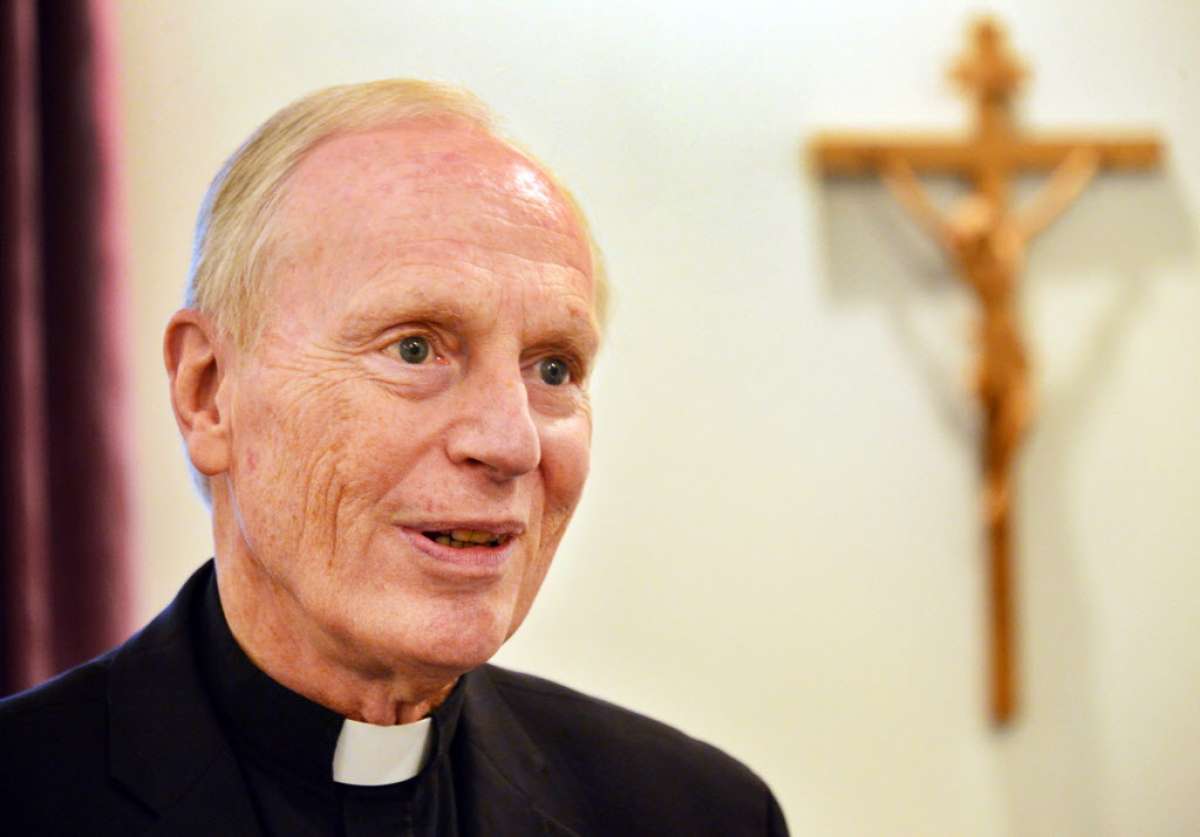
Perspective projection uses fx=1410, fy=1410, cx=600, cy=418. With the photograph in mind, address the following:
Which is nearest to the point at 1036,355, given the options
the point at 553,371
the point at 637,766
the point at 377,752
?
the point at 637,766

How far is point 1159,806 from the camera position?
312 centimetres

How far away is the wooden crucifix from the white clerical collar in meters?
1.95

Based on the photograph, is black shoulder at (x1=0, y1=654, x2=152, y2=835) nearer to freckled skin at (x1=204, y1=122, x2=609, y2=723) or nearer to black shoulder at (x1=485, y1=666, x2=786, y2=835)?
freckled skin at (x1=204, y1=122, x2=609, y2=723)

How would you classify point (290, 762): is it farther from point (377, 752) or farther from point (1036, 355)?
point (1036, 355)

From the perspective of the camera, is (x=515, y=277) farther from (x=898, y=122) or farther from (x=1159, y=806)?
(x=1159, y=806)

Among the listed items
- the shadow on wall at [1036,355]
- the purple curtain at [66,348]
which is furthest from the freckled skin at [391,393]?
the shadow on wall at [1036,355]

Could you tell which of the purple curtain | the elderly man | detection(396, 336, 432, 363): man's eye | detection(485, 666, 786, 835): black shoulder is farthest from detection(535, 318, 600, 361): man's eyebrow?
the purple curtain

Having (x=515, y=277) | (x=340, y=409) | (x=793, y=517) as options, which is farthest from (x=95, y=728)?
(x=793, y=517)

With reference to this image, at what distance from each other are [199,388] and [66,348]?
1.10 m

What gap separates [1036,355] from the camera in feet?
10.2

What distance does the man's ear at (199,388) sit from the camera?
124 centimetres

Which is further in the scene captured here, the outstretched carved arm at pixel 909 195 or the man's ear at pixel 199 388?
the outstretched carved arm at pixel 909 195

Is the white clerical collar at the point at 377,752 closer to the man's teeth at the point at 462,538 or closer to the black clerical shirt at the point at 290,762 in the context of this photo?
the black clerical shirt at the point at 290,762

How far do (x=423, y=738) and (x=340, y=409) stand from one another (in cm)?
35
